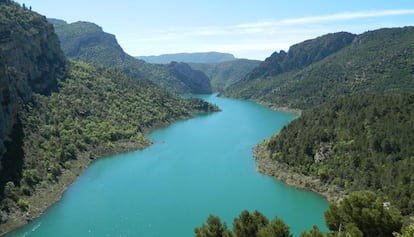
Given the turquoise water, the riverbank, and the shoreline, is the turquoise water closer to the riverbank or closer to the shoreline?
the shoreline

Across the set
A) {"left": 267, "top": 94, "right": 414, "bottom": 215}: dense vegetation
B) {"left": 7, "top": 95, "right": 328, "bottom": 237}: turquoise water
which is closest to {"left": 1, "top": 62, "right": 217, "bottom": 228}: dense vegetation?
{"left": 7, "top": 95, "right": 328, "bottom": 237}: turquoise water

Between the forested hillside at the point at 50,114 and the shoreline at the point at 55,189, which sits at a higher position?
the forested hillside at the point at 50,114

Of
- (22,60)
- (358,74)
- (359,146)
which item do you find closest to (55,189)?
(22,60)

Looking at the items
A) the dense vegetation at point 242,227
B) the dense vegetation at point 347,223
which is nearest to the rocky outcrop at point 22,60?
the dense vegetation at point 242,227

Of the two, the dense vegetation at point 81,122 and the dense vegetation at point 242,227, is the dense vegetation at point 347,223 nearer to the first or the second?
the dense vegetation at point 242,227

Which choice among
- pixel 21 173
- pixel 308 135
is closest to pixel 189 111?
pixel 308 135

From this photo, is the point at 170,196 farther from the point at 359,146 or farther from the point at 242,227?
the point at 242,227

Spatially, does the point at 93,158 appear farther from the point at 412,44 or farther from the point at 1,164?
the point at 412,44
